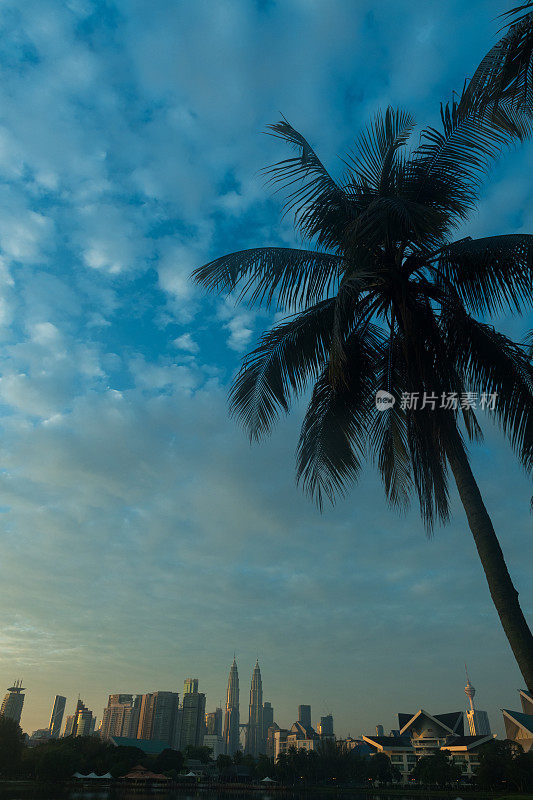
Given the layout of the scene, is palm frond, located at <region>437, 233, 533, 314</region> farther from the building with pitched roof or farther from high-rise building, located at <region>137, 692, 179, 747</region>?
high-rise building, located at <region>137, 692, 179, 747</region>

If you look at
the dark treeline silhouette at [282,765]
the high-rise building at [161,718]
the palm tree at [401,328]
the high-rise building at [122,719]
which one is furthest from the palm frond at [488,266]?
the high-rise building at [122,719]

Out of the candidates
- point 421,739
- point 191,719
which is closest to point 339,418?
point 421,739

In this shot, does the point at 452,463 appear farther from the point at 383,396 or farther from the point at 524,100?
the point at 524,100

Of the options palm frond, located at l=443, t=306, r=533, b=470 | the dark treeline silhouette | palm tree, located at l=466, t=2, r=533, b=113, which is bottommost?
the dark treeline silhouette

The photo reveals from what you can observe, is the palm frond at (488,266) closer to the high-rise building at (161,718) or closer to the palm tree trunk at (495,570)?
the palm tree trunk at (495,570)

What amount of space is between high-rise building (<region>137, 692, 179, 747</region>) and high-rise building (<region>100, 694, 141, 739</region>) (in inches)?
430

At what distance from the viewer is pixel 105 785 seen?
237 ft

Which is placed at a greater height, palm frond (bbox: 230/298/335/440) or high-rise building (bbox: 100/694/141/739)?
high-rise building (bbox: 100/694/141/739)

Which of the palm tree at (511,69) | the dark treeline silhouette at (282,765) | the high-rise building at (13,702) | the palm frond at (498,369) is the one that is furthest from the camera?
the high-rise building at (13,702)

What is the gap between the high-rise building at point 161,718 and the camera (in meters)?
155

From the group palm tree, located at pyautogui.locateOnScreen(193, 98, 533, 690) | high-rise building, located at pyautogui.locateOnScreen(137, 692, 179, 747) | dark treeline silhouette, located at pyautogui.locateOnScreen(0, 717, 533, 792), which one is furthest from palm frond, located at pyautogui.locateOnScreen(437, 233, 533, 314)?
high-rise building, located at pyautogui.locateOnScreen(137, 692, 179, 747)

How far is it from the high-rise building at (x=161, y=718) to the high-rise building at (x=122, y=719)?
35.8 feet

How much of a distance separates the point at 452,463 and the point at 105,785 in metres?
85.5

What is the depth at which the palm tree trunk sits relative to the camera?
5.71 meters
